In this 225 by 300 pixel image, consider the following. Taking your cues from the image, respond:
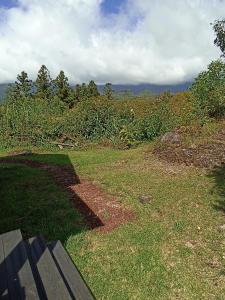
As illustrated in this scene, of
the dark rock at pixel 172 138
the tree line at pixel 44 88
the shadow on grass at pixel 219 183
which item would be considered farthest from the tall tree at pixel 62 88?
the shadow on grass at pixel 219 183

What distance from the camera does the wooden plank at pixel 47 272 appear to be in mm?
6191

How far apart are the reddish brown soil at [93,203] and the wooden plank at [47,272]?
2870mm

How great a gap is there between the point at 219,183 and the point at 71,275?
28.6 feet

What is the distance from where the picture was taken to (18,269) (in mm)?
6777

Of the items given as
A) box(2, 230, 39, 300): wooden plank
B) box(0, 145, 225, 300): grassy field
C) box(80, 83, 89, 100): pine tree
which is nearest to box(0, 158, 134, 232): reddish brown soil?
box(0, 145, 225, 300): grassy field

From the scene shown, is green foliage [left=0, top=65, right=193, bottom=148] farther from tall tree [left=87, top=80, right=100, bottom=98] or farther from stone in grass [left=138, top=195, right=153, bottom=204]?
tall tree [left=87, top=80, right=100, bottom=98]

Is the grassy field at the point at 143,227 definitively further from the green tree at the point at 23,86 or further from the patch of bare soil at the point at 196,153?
the green tree at the point at 23,86

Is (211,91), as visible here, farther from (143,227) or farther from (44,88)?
(44,88)

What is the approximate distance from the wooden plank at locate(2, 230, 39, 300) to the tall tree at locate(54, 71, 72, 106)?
43567 millimetres

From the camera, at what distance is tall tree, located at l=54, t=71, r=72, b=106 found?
50.8 metres

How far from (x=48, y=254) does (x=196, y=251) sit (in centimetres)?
379

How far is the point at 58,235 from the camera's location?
1013 centimetres

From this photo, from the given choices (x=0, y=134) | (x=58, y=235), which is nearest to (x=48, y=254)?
(x=58, y=235)

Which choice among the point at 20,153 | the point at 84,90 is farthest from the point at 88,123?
the point at 84,90
